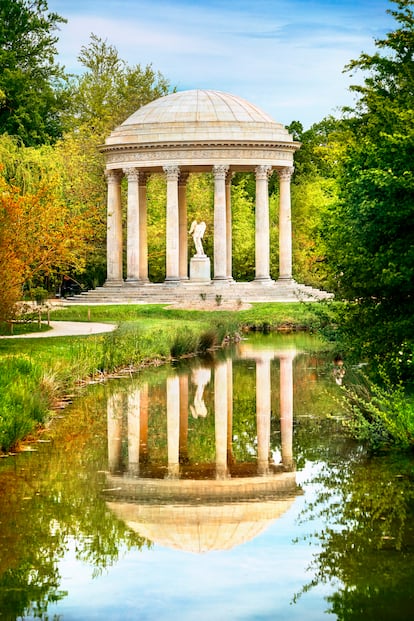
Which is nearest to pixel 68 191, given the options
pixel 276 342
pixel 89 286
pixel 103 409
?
pixel 89 286

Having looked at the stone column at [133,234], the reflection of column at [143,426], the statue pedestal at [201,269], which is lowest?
the reflection of column at [143,426]

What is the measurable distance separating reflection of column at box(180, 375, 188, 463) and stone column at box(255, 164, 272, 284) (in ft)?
173

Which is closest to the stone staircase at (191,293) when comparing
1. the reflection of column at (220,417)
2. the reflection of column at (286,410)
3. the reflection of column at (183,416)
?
the reflection of column at (286,410)

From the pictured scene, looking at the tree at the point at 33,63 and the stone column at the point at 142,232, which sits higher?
the tree at the point at 33,63

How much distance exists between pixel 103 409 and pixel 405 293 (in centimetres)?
900

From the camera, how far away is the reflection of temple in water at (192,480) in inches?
693

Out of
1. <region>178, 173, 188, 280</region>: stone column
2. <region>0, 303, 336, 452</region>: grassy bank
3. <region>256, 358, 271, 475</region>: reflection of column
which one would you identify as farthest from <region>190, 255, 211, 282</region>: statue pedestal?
<region>256, 358, 271, 475</region>: reflection of column

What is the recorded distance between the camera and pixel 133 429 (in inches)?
1091

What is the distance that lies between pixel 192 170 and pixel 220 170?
693cm

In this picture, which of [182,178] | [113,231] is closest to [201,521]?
[113,231]

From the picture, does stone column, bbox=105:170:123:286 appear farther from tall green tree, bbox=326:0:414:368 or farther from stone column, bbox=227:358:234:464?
tall green tree, bbox=326:0:414:368

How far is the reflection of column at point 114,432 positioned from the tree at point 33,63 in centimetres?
7817

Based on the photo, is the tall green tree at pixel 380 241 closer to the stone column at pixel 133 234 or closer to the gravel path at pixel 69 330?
the gravel path at pixel 69 330

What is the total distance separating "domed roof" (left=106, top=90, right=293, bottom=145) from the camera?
90438mm
